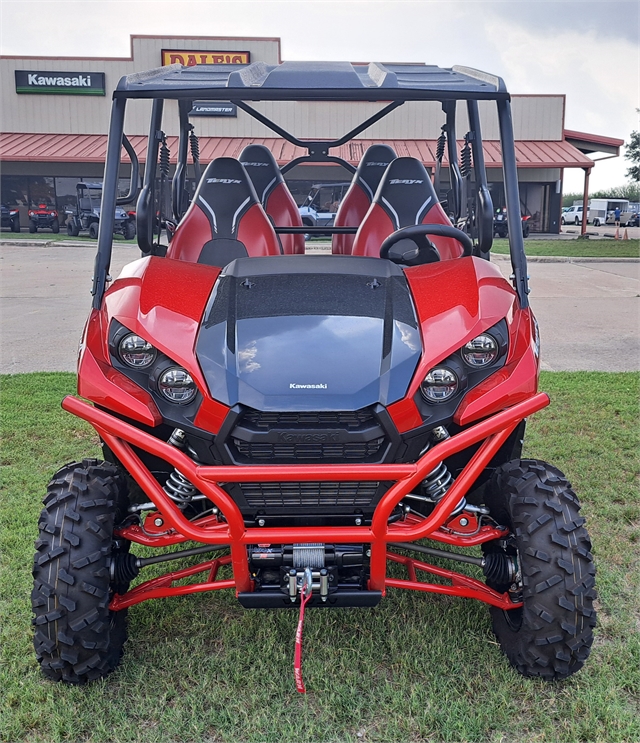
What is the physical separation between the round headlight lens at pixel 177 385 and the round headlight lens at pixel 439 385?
0.69 m

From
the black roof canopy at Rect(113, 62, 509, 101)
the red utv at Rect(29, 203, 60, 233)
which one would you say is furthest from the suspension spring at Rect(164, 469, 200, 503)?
the red utv at Rect(29, 203, 60, 233)

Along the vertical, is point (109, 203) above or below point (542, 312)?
above

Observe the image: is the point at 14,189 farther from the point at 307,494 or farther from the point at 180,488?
the point at 307,494

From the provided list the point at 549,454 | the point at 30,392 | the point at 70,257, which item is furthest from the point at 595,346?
the point at 70,257

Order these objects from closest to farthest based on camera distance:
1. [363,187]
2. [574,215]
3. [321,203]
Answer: [363,187], [321,203], [574,215]

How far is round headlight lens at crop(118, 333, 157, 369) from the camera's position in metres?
2.35

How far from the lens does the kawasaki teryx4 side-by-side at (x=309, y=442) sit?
219 cm

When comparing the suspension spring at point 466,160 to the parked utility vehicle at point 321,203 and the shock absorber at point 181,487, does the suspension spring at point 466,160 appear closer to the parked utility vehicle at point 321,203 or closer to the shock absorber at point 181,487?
the shock absorber at point 181,487

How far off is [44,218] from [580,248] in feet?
58.0

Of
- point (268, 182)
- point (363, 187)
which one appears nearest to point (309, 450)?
point (363, 187)

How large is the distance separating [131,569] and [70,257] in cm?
1640

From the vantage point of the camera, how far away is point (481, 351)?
2.36 meters

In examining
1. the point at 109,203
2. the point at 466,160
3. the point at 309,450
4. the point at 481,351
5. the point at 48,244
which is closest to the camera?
the point at 309,450

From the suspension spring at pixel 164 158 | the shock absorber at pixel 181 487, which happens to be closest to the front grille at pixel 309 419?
the shock absorber at pixel 181 487
